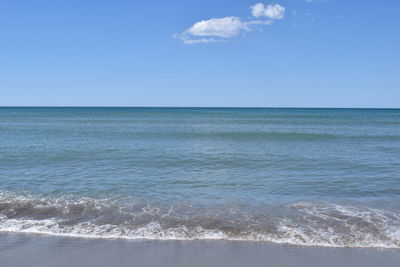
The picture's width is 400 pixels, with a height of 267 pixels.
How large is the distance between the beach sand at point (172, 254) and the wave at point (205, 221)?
0.39 metres

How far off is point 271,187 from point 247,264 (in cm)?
677

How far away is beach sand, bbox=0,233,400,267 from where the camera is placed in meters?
7.36

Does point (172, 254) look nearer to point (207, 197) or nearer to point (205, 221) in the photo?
point (205, 221)

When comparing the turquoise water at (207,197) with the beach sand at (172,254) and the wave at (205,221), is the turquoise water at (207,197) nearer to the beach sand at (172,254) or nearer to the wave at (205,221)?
the wave at (205,221)

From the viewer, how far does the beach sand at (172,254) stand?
736 cm

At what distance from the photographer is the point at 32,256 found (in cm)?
766

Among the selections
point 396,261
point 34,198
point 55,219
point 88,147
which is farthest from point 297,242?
point 88,147

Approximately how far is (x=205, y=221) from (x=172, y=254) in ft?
7.37

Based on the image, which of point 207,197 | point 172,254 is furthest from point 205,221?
point 207,197

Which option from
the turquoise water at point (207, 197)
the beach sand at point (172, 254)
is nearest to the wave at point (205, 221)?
the turquoise water at point (207, 197)

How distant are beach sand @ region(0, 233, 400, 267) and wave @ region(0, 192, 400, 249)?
15.2 inches

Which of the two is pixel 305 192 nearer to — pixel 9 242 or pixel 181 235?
pixel 181 235

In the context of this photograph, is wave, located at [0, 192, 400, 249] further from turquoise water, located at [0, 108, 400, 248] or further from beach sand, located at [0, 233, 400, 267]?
beach sand, located at [0, 233, 400, 267]

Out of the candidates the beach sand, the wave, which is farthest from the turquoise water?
the beach sand
